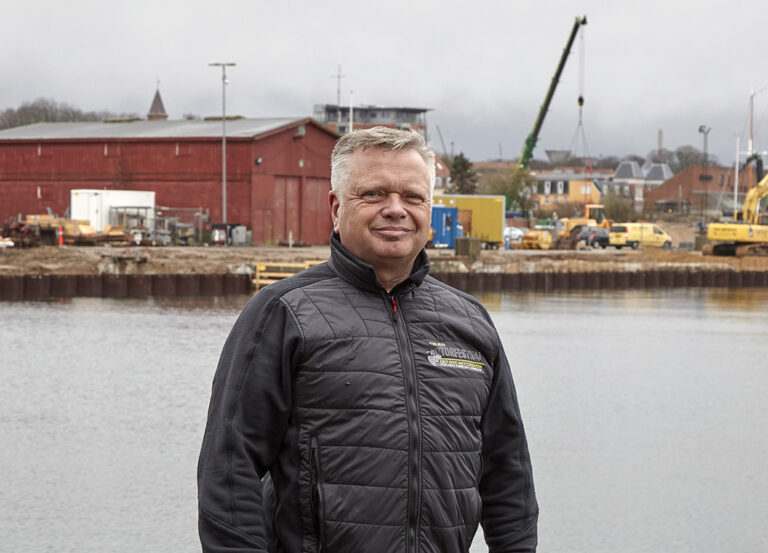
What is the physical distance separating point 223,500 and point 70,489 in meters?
7.57

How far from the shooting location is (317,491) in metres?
3.02

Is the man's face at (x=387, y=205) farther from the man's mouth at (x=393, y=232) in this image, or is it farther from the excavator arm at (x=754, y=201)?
the excavator arm at (x=754, y=201)

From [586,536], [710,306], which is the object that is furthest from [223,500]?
[710,306]

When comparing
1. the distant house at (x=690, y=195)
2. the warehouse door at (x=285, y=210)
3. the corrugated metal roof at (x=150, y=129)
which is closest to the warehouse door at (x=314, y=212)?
the warehouse door at (x=285, y=210)

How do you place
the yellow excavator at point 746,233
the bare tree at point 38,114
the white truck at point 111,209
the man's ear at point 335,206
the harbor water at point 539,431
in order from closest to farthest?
the man's ear at point 335,206
the harbor water at point 539,431
the white truck at point 111,209
the yellow excavator at point 746,233
the bare tree at point 38,114

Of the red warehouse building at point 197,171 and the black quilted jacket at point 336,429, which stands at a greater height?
the red warehouse building at point 197,171

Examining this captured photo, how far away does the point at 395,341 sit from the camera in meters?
3.09

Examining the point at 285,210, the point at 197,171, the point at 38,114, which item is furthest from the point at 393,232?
the point at 38,114

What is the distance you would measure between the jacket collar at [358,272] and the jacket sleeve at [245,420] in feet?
0.71

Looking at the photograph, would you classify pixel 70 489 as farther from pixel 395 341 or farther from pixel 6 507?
pixel 395 341

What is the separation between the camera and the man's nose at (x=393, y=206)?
3.15 m

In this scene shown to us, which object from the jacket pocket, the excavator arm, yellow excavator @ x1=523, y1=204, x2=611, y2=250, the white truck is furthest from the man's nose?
yellow excavator @ x1=523, y1=204, x2=611, y2=250

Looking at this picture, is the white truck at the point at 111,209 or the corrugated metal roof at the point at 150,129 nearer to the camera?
the white truck at the point at 111,209

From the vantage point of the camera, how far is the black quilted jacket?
9.86 ft
